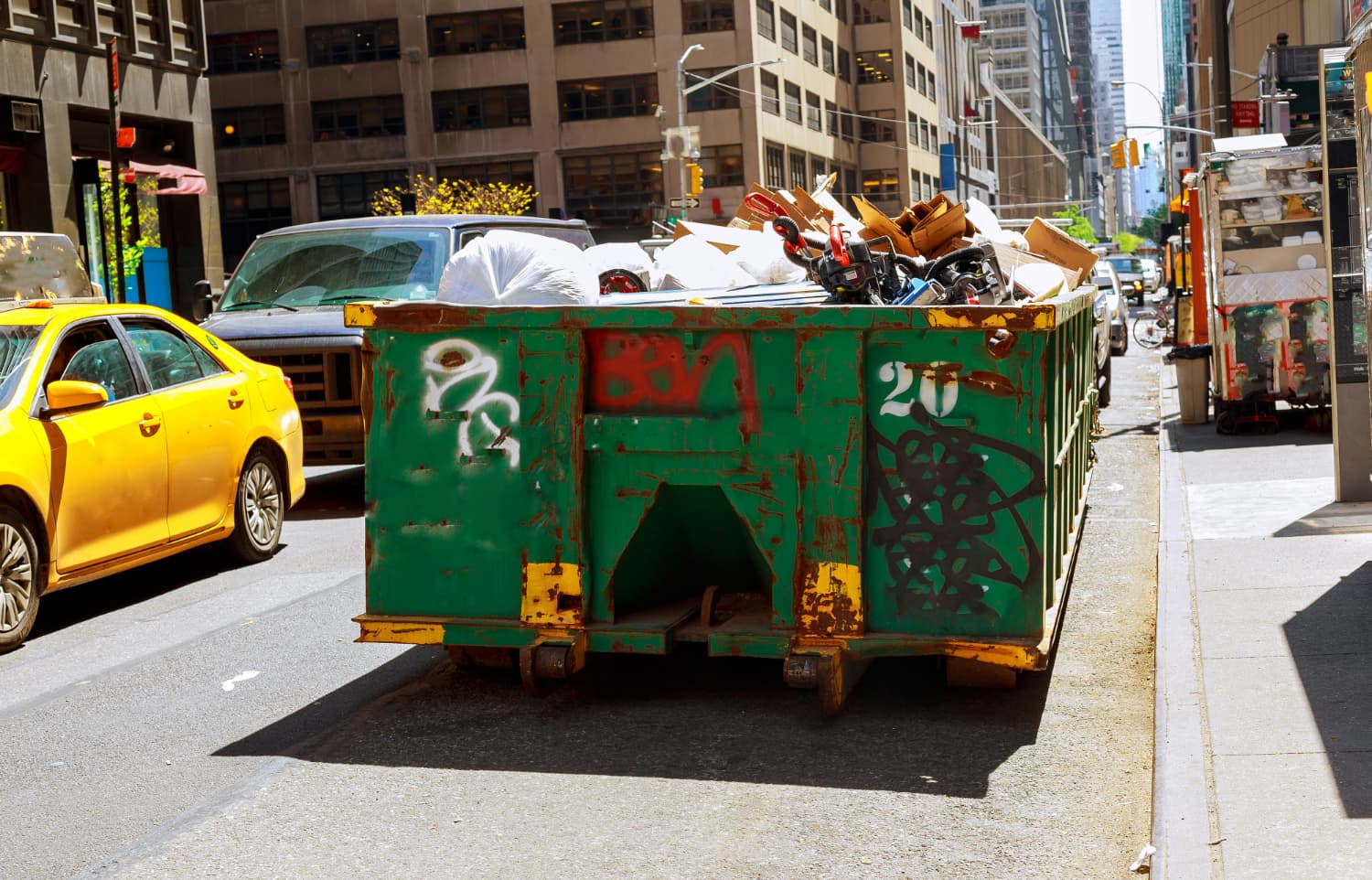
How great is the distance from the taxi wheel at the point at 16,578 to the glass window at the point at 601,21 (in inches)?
2593

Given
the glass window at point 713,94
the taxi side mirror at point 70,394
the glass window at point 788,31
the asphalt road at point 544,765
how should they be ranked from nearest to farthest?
the asphalt road at point 544,765 → the taxi side mirror at point 70,394 → the glass window at point 713,94 → the glass window at point 788,31

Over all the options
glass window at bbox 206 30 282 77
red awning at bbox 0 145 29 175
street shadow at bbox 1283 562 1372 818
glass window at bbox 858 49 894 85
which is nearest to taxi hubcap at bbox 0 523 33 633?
street shadow at bbox 1283 562 1372 818

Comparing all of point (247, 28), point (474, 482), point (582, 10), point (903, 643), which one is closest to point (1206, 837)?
point (903, 643)

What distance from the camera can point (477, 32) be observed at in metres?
72.5

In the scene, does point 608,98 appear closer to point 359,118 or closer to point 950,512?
point 359,118

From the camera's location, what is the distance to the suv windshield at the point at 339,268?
13.5 metres

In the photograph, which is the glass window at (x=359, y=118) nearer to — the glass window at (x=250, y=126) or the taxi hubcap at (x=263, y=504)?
the glass window at (x=250, y=126)

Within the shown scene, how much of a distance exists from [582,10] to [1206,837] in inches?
2770

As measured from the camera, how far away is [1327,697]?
604cm

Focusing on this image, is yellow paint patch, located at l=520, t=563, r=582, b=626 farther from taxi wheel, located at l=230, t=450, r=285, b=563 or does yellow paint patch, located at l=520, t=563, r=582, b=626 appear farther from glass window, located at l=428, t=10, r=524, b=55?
glass window, located at l=428, t=10, r=524, b=55

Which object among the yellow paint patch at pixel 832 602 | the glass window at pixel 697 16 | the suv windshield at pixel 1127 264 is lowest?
the yellow paint patch at pixel 832 602

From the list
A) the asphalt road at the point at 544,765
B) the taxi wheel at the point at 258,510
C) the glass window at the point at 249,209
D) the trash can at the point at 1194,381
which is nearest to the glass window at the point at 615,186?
the glass window at the point at 249,209

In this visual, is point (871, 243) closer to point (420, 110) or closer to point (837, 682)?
point (837, 682)

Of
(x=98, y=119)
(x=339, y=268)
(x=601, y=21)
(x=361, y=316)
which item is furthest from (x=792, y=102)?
(x=361, y=316)
